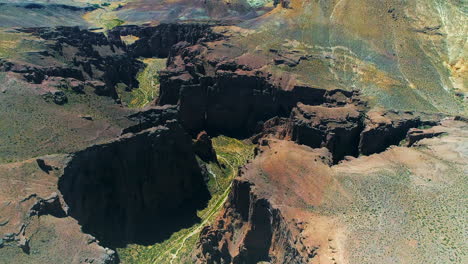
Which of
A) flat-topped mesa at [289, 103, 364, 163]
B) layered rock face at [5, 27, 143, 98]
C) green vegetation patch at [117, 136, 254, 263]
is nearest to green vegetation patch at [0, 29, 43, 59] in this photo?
layered rock face at [5, 27, 143, 98]

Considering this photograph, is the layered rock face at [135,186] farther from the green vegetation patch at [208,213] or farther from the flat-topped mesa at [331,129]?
the flat-topped mesa at [331,129]

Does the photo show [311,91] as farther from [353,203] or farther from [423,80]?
[353,203]

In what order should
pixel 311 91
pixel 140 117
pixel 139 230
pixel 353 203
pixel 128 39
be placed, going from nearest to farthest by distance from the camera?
pixel 353 203, pixel 139 230, pixel 140 117, pixel 311 91, pixel 128 39

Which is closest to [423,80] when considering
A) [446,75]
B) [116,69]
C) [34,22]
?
[446,75]

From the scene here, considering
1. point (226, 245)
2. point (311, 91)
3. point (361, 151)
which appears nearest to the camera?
point (226, 245)

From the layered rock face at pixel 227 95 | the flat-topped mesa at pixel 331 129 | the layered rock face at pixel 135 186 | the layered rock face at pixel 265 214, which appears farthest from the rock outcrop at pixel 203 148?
the layered rock face at pixel 265 214

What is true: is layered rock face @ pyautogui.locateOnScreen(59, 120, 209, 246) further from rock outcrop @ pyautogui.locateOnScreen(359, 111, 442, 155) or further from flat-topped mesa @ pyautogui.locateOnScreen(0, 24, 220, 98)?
rock outcrop @ pyautogui.locateOnScreen(359, 111, 442, 155)
